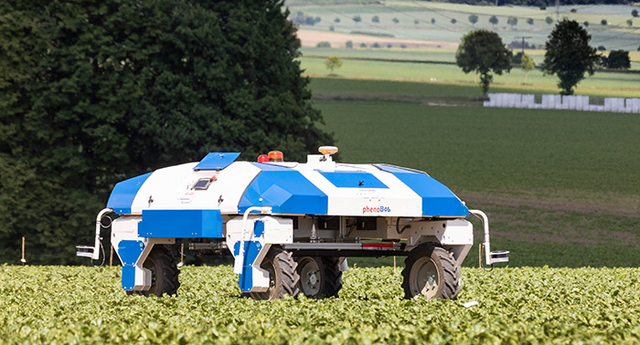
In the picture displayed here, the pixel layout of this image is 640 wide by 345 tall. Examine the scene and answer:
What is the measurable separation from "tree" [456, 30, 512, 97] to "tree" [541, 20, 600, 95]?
11639 mm

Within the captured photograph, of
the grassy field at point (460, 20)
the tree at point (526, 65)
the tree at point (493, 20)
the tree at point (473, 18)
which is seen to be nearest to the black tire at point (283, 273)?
the grassy field at point (460, 20)

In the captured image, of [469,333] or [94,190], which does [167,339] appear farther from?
[94,190]

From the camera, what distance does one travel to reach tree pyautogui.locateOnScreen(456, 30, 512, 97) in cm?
12112

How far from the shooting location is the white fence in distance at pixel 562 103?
297 ft

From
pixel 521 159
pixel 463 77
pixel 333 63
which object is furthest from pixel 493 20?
pixel 521 159

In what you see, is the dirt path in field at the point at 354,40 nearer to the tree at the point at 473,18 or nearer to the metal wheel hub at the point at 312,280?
the tree at the point at 473,18

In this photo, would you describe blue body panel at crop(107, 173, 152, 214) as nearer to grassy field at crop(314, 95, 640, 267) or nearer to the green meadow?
the green meadow

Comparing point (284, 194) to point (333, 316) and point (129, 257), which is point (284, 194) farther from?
point (129, 257)

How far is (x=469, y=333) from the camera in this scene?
10.8 metres

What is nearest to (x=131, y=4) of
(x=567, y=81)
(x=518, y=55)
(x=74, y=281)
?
(x=74, y=281)

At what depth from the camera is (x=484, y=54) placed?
398ft

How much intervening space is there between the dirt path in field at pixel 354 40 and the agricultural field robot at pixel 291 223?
133044 millimetres

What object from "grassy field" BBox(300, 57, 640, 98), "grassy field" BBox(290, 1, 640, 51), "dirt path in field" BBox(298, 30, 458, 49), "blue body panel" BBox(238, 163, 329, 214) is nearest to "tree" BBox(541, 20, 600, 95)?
"grassy field" BBox(300, 57, 640, 98)

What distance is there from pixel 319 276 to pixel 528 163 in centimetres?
5271
